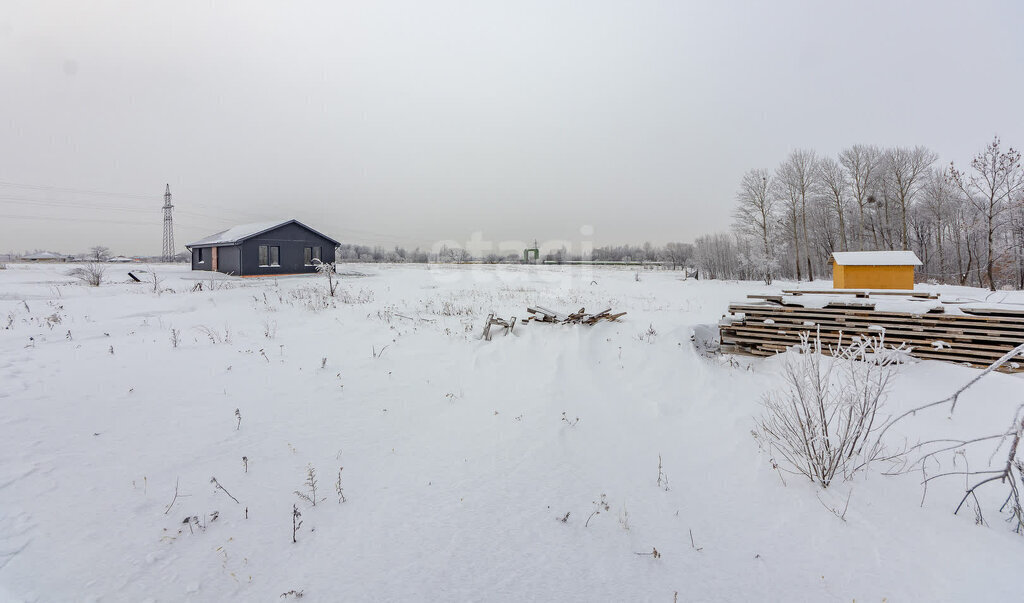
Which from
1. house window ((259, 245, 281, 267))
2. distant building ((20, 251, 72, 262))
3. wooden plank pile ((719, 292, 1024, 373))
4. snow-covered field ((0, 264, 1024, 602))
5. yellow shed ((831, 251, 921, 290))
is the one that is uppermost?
distant building ((20, 251, 72, 262))

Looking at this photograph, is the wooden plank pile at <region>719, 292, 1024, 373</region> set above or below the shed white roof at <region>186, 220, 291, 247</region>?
below

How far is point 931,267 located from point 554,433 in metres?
49.9

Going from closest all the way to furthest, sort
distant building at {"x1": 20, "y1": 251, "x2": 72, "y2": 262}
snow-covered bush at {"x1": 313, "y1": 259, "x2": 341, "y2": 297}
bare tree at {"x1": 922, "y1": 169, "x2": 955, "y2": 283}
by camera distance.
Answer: snow-covered bush at {"x1": 313, "y1": 259, "x2": 341, "y2": 297}
bare tree at {"x1": 922, "y1": 169, "x2": 955, "y2": 283}
distant building at {"x1": 20, "y1": 251, "x2": 72, "y2": 262}

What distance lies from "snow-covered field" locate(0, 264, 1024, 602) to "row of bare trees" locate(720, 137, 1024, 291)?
33094 millimetres

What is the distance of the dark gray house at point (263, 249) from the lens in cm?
2552

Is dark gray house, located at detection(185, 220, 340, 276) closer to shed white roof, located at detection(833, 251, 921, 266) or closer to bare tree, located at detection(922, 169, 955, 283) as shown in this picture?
shed white roof, located at detection(833, 251, 921, 266)

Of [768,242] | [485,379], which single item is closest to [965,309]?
[485,379]

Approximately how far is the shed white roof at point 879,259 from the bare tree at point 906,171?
2370 centimetres

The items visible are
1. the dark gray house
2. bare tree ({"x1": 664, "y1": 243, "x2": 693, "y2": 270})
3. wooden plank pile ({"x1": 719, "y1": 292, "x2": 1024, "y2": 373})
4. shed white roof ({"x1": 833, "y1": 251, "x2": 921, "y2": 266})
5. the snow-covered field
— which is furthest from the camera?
bare tree ({"x1": 664, "y1": 243, "x2": 693, "y2": 270})

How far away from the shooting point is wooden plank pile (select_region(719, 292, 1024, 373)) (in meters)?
6.43

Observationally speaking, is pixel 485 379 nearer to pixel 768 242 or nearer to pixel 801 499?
pixel 801 499

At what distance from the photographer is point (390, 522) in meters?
3.28

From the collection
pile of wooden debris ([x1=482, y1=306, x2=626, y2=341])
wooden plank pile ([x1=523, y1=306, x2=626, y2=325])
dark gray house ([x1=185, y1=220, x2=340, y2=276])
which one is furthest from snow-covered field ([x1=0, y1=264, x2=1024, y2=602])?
dark gray house ([x1=185, y1=220, x2=340, y2=276])

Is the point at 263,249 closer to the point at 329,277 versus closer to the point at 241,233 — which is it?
the point at 241,233
